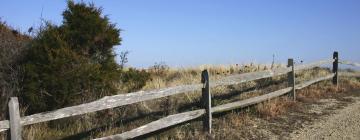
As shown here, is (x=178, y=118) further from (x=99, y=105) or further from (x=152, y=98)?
(x=99, y=105)

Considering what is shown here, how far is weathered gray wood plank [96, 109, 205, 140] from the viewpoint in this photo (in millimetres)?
8601

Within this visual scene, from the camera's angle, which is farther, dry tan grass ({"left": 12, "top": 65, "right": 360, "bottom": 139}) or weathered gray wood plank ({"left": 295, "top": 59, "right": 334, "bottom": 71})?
weathered gray wood plank ({"left": 295, "top": 59, "right": 334, "bottom": 71})

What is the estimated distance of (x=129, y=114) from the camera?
38.1 feet

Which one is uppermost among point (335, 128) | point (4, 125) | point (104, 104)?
point (104, 104)

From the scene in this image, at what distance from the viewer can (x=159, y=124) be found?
364 inches

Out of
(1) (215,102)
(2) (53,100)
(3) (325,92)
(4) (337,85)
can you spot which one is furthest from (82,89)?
(4) (337,85)

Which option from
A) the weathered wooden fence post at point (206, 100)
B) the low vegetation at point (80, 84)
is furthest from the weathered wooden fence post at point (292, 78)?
the weathered wooden fence post at point (206, 100)

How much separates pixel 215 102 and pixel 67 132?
4014 mm

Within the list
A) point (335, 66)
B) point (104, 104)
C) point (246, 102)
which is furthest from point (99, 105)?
point (335, 66)

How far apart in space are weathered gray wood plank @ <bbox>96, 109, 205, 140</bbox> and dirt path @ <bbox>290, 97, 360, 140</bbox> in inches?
79.4

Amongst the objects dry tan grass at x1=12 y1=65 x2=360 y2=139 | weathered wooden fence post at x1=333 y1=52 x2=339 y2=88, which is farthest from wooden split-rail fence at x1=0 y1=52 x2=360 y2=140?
weathered wooden fence post at x1=333 y1=52 x2=339 y2=88

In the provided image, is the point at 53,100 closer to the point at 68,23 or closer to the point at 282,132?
the point at 68,23

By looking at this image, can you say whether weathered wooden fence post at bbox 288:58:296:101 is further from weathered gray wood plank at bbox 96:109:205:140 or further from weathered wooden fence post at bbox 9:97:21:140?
weathered wooden fence post at bbox 9:97:21:140

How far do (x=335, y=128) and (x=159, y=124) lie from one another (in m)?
4.01
